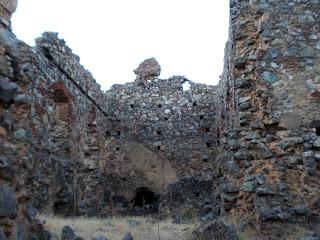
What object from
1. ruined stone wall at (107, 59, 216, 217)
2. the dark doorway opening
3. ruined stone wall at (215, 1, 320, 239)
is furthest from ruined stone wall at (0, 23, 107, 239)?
ruined stone wall at (215, 1, 320, 239)

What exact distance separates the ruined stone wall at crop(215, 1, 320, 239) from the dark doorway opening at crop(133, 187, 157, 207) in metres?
7.17

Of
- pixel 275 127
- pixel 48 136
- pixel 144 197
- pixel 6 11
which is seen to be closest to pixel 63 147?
pixel 48 136

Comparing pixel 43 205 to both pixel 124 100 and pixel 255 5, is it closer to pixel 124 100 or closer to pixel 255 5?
pixel 255 5

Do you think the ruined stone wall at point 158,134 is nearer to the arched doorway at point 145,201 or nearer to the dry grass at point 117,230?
the arched doorway at point 145,201

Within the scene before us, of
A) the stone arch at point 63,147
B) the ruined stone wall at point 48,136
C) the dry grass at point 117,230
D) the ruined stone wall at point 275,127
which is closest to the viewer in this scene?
the ruined stone wall at point 48,136

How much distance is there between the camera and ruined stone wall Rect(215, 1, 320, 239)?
5.75 m

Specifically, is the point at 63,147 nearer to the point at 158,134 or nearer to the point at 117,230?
the point at 117,230

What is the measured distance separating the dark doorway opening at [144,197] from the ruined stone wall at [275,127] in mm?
7173

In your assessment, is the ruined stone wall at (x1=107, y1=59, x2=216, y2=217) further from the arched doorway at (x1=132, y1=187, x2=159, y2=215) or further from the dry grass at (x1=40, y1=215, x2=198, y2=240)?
the dry grass at (x1=40, y1=215, x2=198, y2=240)

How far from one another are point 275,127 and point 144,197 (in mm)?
8363

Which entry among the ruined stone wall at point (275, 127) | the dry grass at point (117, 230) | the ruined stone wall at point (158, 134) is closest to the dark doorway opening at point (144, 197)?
the ruined stone wall at point (158, 134)

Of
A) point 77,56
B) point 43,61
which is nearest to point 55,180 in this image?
point 43,61

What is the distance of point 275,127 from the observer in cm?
619

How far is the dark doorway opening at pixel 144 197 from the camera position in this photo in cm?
1373
